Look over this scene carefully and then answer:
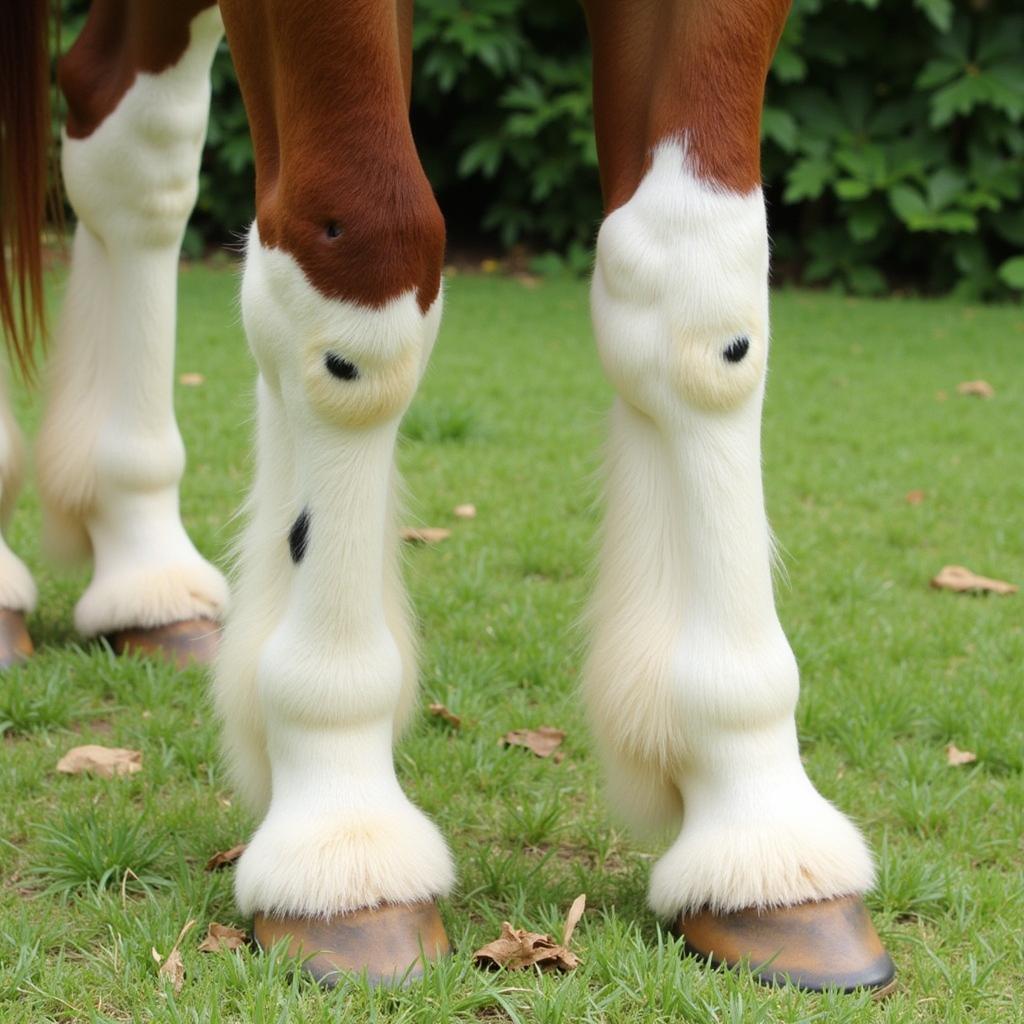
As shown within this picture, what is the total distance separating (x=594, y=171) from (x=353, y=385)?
A: 7.38 m

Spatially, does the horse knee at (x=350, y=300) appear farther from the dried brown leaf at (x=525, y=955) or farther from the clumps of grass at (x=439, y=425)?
the clumps of grass at (x=439, y=425)

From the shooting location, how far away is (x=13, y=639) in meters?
2.13

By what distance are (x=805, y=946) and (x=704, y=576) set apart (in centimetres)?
34

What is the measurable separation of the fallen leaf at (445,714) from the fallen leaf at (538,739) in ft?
0.26

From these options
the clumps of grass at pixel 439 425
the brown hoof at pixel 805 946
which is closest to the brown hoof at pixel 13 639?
the brown hoof at pixel 805 946

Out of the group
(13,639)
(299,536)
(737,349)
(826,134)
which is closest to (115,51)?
(13,639)

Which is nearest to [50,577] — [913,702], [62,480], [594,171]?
[62,480]

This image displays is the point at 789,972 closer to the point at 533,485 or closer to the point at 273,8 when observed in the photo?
the point at 273,8

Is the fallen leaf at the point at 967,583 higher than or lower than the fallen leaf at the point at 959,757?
lower

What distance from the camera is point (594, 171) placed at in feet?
27.4

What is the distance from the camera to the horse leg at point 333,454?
1.20 meters

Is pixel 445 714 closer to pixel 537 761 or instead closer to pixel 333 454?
pixel 537 761

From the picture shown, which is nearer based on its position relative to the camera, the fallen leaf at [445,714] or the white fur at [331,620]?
the white fur at [331,620]

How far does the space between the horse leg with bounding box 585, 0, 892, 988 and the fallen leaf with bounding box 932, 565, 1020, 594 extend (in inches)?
62.2
